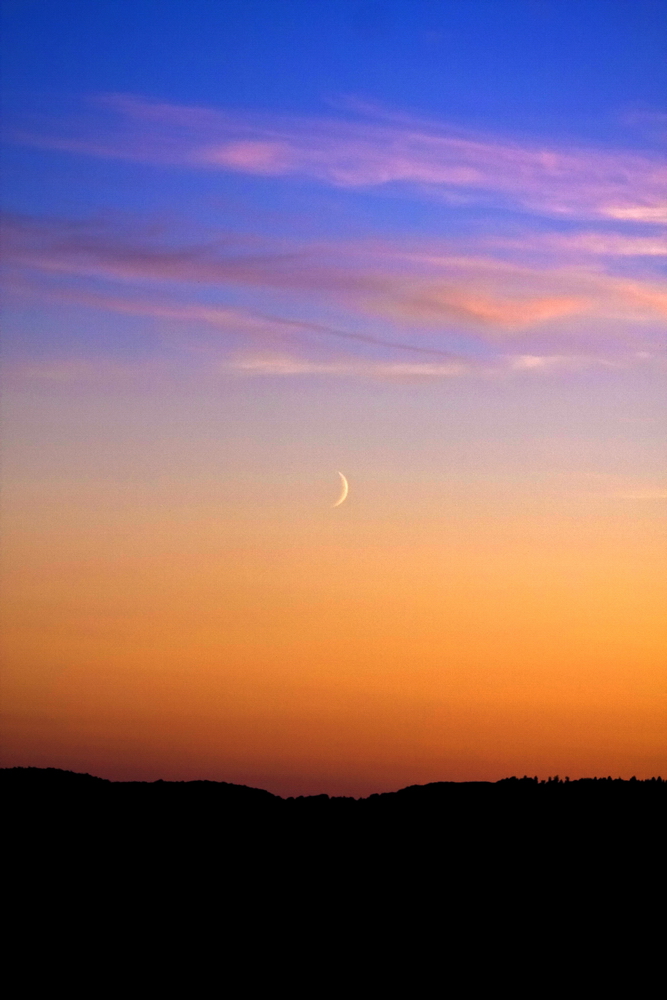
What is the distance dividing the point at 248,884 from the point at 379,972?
623 cm

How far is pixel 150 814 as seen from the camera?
42.6 meters

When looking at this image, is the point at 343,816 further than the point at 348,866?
Yes

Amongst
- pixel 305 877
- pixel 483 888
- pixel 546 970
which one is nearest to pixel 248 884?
pixel 305 877

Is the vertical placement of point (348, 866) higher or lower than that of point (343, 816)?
lower

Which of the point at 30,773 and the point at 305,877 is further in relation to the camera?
the point at 30,773

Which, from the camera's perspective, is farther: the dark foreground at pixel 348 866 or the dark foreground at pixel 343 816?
the dark foreground at pixel 343 816

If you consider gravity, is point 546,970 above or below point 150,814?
below

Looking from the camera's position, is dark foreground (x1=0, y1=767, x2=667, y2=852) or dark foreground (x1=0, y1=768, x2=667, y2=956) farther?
dark foreground (x1=0, y1=767, x2=667, y2=852)

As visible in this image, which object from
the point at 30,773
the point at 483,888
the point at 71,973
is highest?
the point at 30,773

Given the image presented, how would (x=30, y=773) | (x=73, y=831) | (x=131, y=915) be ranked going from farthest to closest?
(x=30, y=773) → (x=73, y=831) → (x=131, y=915)

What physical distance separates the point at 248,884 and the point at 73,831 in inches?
248

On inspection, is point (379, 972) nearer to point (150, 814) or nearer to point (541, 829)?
point (541, 829)

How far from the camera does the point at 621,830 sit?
3547 centimetres

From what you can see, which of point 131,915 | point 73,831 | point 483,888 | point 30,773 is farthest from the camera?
point 30,773
